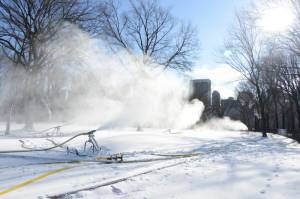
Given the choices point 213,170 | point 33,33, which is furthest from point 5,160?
point 33,33

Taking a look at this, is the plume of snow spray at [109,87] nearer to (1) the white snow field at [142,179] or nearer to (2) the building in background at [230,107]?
(1) the white snow field at [142,179]

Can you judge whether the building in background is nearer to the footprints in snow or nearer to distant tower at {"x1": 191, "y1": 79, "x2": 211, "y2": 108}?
distant tower at {"x1": 191, "y1": 79, "x2": 211, "y2": 108}

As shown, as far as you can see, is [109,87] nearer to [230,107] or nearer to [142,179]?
[142,179]

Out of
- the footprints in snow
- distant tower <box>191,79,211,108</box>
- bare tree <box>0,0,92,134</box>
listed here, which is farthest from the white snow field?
distant tower <box>191,79,211,108</box>

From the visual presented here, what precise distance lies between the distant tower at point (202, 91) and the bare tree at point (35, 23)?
1105 inches

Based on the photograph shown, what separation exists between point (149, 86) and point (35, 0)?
37.3 feet

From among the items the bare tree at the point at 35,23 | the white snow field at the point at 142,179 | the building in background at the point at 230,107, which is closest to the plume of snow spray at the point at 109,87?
the bare tree at the point at 35,23

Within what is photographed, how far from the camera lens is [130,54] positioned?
28.2 metres

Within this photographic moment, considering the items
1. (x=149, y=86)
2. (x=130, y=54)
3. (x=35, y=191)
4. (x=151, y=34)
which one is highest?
(x=151, y=34)

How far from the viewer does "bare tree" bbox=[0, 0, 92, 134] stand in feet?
70.8

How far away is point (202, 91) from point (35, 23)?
38494 millimetres

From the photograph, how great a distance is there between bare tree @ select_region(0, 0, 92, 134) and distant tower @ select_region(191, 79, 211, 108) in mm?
28069

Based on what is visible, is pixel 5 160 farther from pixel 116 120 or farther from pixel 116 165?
pixel 116 120

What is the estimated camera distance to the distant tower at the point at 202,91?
50519 millimetres
